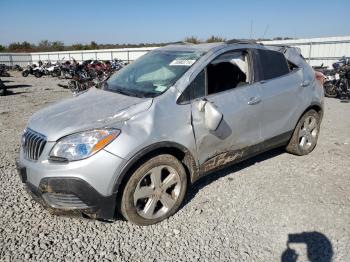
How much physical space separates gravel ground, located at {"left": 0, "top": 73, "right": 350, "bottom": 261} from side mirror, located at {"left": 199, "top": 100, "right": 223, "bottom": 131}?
0.94 m

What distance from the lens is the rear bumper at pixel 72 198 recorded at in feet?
9.45

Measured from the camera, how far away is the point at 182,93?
344 centimetres

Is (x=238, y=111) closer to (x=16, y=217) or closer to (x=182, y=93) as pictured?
(x=182, y=93)

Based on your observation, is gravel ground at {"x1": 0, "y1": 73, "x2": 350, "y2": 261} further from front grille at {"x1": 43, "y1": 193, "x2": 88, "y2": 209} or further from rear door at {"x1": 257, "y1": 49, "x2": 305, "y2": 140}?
rear door at {"x1": 257, "y1": 49, "x2": 305, "y2": 140}

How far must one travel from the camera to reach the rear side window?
14.3 ft

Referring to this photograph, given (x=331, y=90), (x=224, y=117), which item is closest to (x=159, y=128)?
(x=224, y=117)

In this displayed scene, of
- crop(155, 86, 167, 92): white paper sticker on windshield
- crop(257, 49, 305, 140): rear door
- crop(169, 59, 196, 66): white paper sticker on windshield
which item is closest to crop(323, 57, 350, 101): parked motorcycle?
crop(257, 49, 305, 140): rear door

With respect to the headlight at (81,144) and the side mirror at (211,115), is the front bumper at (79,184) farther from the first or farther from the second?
the side mirror at (211,115)

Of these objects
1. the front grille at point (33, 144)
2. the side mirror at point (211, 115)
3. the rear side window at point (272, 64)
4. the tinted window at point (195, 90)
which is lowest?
the front grille at point (33, 144)

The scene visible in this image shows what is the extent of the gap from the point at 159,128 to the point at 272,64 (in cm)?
216

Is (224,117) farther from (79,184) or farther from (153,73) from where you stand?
(79,184)

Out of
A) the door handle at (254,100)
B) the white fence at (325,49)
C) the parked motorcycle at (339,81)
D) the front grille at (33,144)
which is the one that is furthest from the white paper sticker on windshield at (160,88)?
the white fence at (325,49)

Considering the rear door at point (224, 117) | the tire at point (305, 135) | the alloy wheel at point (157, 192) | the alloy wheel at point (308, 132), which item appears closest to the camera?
the alloy wheel at point (157, 192)

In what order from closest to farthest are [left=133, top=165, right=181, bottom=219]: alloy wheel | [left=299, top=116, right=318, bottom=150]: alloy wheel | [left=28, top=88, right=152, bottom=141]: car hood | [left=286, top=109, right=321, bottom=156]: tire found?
[left=28, top=88, right=152, bottom=141]: car hood → [left=133, top=165, right=181, bottom=219]: alloy wheel → [left=286, top=109, right=321, bottom=156]: tire → [left=299, top=116, right=318, bottom=150]: alloy wheel
